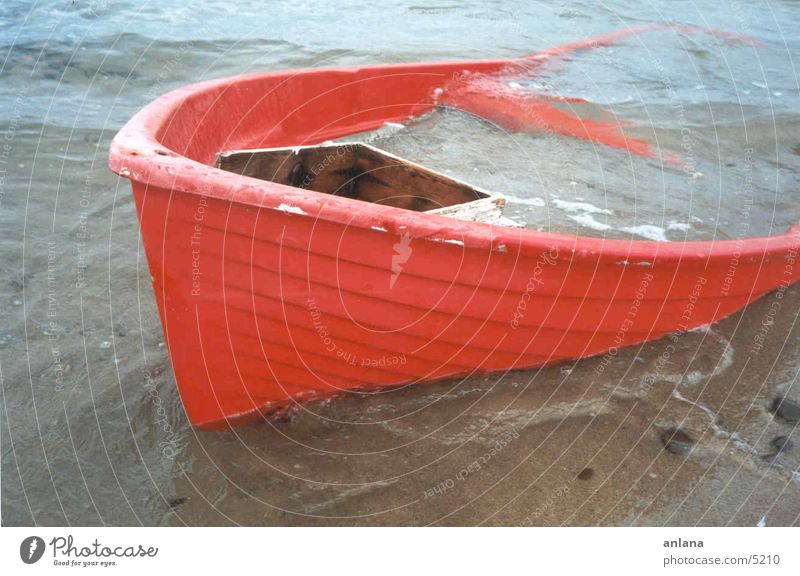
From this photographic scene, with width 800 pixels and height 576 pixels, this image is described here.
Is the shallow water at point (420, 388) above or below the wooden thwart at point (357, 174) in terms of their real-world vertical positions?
below

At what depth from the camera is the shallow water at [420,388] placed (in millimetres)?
2387

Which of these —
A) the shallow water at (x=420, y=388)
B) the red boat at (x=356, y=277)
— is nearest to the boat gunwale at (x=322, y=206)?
the red boat at (x=356, y=277)

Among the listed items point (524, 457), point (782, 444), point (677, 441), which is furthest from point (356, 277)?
point (782, 444)

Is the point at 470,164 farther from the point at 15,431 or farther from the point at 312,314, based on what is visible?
the point at 15,431

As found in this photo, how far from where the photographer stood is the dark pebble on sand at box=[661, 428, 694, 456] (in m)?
2.58

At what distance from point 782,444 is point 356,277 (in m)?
1.67

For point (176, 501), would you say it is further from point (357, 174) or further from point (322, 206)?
point (357, 174)

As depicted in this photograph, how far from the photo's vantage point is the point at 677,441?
2.63m

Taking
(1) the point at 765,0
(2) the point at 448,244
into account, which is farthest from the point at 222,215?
(1) the point at 765,0

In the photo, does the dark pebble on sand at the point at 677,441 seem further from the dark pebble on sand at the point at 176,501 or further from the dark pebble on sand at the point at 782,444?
the dark pebble on sand at the point at 176,501

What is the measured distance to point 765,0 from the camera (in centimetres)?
973
